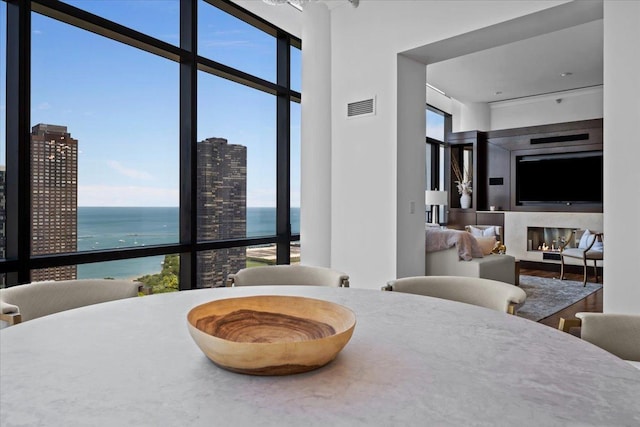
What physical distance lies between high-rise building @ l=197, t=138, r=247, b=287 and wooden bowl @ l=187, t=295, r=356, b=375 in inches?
121

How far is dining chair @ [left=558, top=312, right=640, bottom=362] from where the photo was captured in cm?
122

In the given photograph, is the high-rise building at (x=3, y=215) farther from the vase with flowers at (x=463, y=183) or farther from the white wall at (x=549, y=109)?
the white wall at (x=549, y=109)

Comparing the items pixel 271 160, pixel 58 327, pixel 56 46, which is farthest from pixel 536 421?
pixel 271 160

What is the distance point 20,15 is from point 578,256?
6723mm

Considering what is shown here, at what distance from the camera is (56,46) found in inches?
121

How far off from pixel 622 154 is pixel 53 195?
3728 mm

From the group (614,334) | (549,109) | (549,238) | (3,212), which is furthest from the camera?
(549,109)

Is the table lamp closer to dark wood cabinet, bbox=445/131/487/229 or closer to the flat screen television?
dark wood cabinet, bbox=445/131/487/229

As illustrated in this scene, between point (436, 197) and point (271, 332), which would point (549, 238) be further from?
point (271, 332)

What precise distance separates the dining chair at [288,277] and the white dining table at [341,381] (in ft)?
2.64

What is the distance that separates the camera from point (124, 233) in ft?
11.3

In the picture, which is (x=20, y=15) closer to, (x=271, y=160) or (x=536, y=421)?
(x=271, y=160)

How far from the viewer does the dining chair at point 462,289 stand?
5.30ft

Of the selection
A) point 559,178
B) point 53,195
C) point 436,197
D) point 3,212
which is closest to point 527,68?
point 559,178
